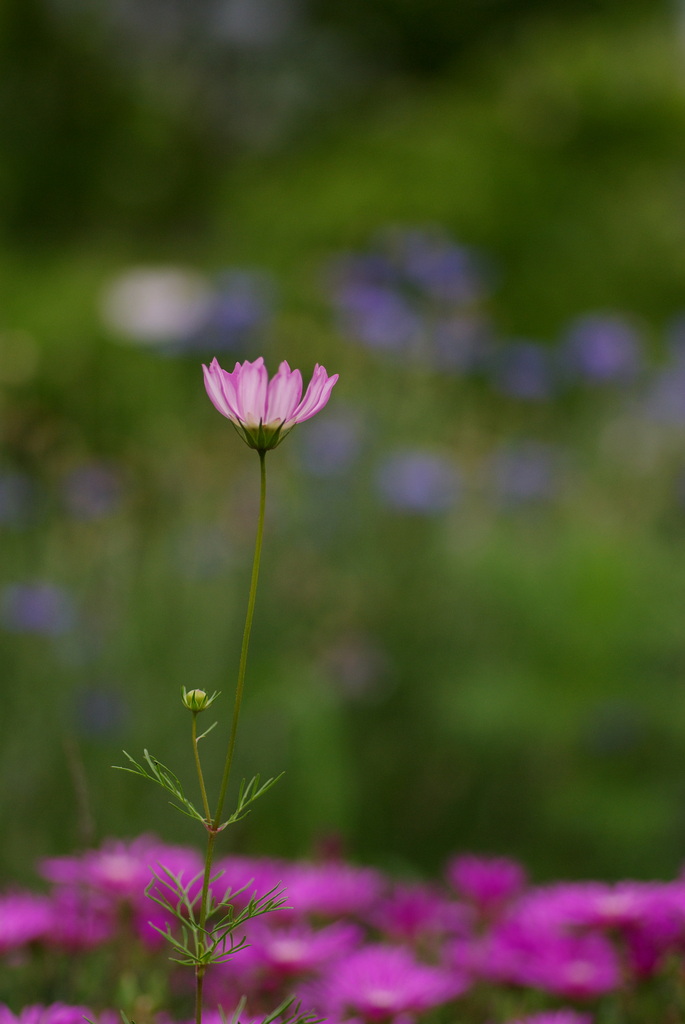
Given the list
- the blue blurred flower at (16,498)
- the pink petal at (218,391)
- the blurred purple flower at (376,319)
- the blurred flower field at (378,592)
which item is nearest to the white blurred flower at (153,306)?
the blurred flower field at (378,592)

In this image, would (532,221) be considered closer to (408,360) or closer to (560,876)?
(408,360)

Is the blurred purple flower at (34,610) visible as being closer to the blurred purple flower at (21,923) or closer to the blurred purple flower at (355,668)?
the blurred purple flower at (355,668)

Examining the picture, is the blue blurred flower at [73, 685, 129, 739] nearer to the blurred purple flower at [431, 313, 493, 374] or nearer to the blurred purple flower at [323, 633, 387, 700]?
the blurred purple flower at [323, 633, 387, 700]

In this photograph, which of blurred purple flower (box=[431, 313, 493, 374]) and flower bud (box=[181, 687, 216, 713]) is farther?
blurred purple flower (box=[431, 313, 493, 374])

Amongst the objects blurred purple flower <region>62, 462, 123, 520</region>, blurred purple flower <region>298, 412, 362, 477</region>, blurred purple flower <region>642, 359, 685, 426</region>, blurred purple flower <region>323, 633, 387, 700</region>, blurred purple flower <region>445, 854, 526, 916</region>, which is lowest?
blurred purple flower <region>445, 854, 526, 916</region>

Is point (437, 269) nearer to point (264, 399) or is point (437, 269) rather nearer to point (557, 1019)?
point (557, 1019)

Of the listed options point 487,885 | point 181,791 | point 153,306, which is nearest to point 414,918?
point 487,885

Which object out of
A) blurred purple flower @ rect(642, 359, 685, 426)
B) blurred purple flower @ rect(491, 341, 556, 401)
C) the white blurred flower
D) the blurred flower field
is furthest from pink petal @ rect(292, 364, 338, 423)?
blurred purple flower @ rect(642, 359, 685, 426)
